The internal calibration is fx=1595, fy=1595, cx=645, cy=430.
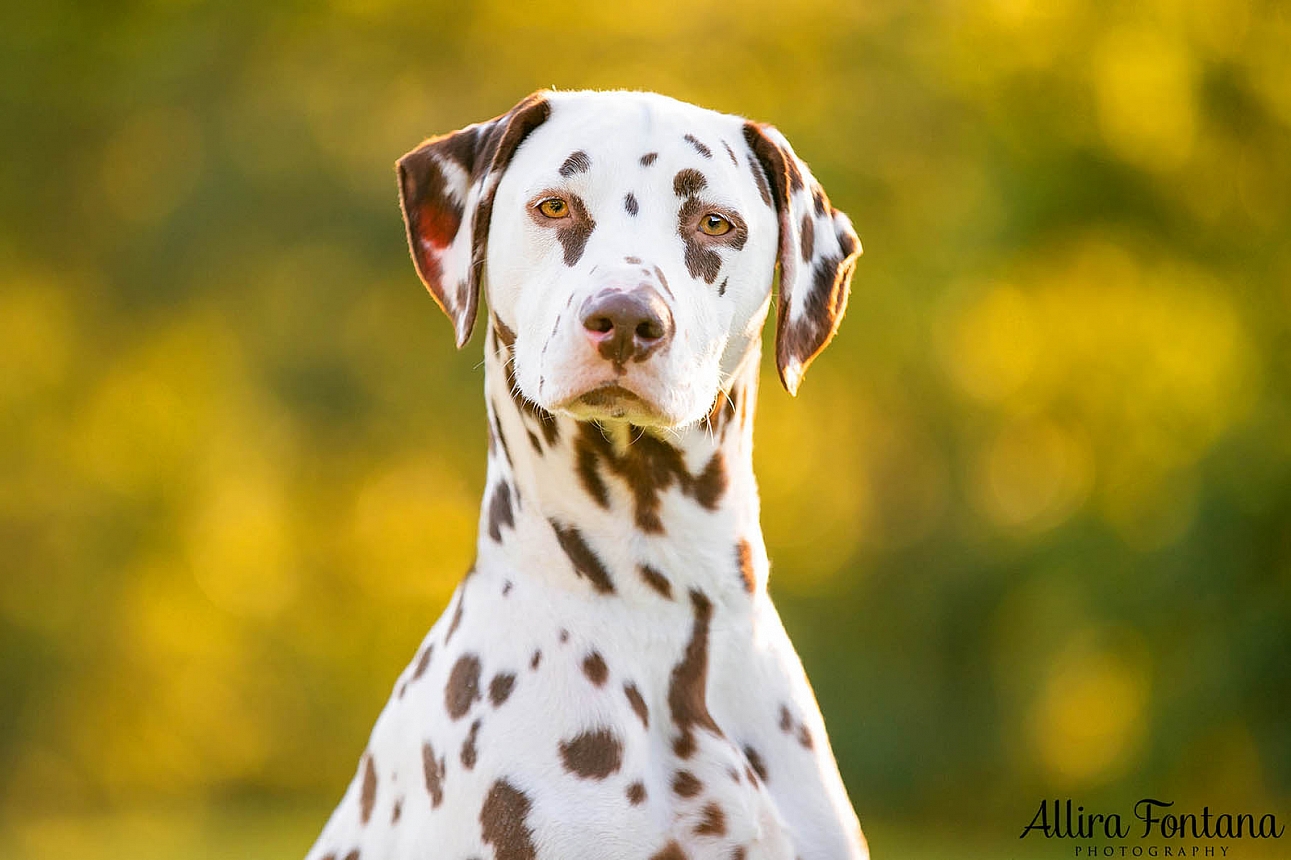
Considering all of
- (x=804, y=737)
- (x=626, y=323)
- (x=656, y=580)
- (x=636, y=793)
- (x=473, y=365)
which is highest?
(x=473, y=365)

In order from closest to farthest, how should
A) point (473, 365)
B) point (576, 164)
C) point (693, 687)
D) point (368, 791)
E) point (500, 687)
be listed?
point (500, 687)
point (693, 687)
point (576, 164)
point (368, 791)
point (473, 365)

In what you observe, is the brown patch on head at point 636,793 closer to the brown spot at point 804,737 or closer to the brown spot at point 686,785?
the brown spot at point 686,785

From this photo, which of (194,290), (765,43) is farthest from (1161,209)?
(194,290)

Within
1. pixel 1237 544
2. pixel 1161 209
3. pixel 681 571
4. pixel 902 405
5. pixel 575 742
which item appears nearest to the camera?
pixel 575 742

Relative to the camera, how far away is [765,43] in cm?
1534

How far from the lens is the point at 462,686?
3.59 m

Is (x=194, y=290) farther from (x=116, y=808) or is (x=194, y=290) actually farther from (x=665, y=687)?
(x=665, y=687)

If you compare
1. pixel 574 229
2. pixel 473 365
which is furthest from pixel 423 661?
pixel 473 365

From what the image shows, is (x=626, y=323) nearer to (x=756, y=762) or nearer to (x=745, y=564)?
(x=745, y=564)

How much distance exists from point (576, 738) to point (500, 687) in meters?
0.21

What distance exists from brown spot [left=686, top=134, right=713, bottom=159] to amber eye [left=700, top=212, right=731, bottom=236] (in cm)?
16

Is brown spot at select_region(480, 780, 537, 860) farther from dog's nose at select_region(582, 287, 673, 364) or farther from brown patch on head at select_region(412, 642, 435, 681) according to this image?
dog's nose at select_region(582, 287, 673, 364)

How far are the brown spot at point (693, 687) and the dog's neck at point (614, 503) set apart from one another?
0.38 feet

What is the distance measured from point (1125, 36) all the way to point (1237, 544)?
15.1 ft
